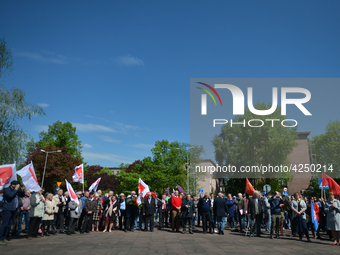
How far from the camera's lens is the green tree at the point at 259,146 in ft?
126

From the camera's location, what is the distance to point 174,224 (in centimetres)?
1554

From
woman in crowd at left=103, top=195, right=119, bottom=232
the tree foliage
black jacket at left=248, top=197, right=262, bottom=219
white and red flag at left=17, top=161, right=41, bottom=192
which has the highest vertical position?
the tree foliage

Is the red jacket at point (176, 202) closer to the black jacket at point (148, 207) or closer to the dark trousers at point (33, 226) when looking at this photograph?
the black jacket at point (148, 207)

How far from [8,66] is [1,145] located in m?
5.44

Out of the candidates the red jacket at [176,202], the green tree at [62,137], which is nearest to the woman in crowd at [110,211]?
the red jacket at [176,202]

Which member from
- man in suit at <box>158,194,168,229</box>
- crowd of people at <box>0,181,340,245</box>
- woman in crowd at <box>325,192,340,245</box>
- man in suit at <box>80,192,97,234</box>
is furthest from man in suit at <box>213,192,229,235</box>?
man in suit at <box>80,192,97,234</box>

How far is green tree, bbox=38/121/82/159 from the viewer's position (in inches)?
2100

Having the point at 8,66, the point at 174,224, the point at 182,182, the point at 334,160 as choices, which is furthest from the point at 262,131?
the point at 8,66

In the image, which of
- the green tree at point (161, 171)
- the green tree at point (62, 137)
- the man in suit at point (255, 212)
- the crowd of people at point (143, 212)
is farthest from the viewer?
the green tree at point (62, 137)

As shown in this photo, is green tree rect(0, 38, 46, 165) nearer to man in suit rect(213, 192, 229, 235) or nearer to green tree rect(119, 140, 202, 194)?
man in suit rect(213, 192, 229, 235)

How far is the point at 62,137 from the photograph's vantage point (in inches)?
2106

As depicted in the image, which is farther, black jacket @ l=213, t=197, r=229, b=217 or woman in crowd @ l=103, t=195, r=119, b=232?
woman in crowd @ l=103, t=195, r=119, b=232

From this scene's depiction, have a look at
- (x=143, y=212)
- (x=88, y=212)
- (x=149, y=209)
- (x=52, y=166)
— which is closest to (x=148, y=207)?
(x=149, y=209)

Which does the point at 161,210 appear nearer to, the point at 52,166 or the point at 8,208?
the point at 8,208
